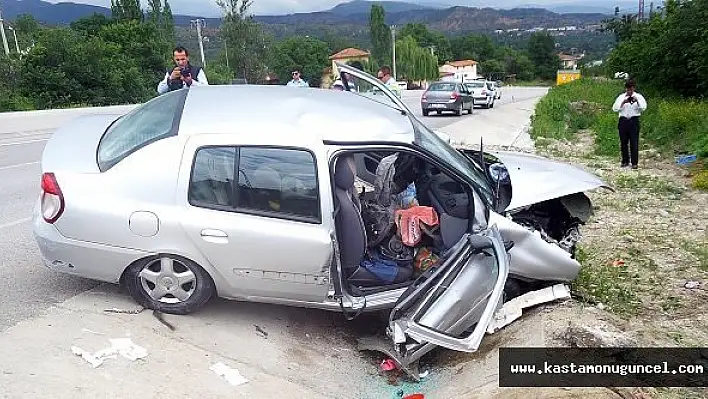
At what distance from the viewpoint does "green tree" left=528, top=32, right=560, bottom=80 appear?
111562 mm

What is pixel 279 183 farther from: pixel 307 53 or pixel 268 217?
pixel 307 53

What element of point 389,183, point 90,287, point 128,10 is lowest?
point 90,287

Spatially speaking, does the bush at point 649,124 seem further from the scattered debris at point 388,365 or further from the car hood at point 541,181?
the scattered debris at point 388,365

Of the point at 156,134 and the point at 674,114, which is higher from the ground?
the point at 156,134

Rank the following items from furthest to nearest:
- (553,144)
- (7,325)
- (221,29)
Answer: (221,29)
(553,144)
(7,325)

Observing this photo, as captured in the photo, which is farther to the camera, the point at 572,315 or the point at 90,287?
the point at 90,287

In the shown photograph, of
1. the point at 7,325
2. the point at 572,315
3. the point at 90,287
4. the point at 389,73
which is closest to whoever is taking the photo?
the point at 7,325

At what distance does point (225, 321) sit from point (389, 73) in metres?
7.83

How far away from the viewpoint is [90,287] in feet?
16.0

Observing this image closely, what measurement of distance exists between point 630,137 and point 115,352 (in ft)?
33.1

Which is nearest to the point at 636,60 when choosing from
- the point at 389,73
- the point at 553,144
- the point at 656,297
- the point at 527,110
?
the point at 527,110

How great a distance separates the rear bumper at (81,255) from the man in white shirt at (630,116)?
943cm

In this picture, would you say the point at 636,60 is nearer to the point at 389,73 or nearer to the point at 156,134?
the point at 389,73

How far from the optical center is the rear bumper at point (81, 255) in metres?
4.22
